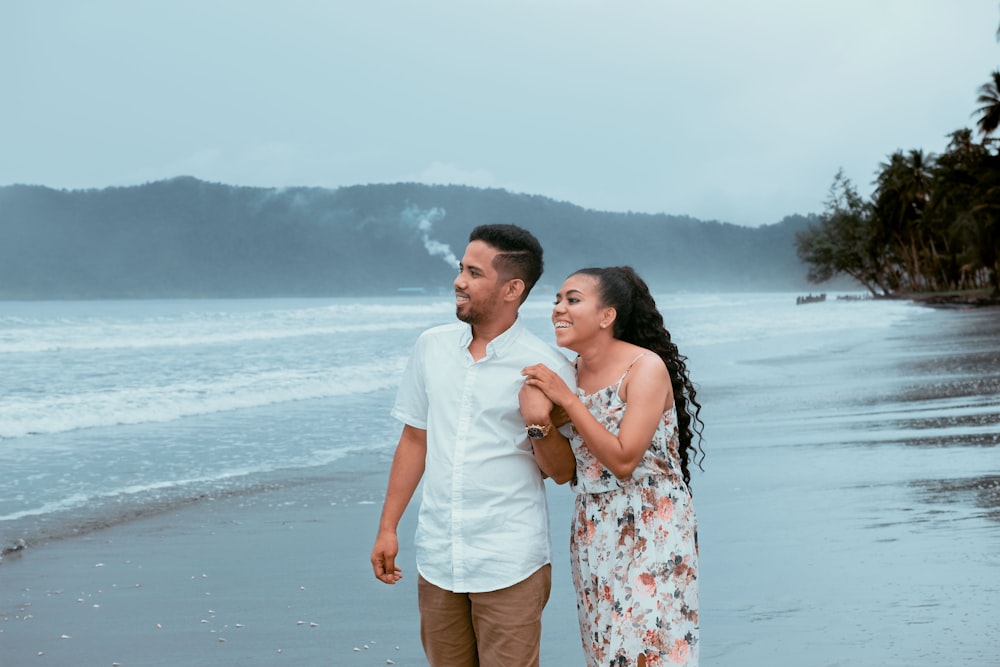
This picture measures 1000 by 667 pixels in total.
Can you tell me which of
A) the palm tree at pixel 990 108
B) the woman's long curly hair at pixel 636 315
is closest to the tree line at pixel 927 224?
the palm tree at pixel 990 108

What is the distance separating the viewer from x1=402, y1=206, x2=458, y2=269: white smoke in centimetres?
11404

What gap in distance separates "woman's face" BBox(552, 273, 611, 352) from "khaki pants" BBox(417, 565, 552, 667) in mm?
613

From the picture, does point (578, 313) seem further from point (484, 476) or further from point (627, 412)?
point (484, 476)

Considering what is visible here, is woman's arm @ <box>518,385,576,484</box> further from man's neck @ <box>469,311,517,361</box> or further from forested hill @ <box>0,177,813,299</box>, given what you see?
forested hill @ <box>0,177,813,299</box>

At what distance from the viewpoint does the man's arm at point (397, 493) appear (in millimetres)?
3025

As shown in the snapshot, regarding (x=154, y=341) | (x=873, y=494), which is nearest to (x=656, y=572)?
(x=873, y=494)

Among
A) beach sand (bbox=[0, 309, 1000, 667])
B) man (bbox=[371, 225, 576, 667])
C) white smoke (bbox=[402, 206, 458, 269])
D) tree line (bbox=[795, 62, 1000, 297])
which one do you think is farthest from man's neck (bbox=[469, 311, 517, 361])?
white smoke (bbox=[402, 206, 458, 269])

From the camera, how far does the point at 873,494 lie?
7.17 meters

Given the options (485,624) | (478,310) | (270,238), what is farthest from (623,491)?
(270,238)

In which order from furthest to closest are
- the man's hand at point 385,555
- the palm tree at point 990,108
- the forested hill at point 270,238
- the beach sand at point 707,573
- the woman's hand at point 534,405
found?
the forested hill at point 270,238 → the palm tree at point 990,108 → the beach sand at point 707,573 → the man's hand at point 385,555 → the woman's hand at point 534,405

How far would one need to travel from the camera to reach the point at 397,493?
308 cm

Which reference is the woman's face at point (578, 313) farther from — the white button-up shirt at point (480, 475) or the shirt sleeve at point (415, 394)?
the shirt sleeve at point (415, 394)

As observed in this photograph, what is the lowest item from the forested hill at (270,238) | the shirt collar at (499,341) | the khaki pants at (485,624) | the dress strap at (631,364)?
the khaki pants at (485,624)

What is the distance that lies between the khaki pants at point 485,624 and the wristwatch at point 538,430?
1.29 ft
